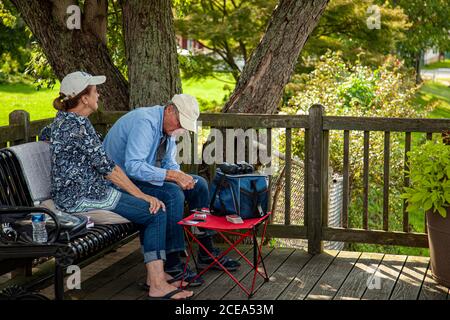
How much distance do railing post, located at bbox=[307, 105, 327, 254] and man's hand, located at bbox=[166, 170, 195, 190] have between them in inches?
44.4

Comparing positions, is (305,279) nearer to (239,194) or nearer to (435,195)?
(239,194)

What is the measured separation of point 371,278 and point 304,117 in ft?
→ 4.36

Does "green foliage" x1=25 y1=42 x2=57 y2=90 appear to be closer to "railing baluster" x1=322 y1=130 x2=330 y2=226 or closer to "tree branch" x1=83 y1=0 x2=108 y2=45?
"tree branch" x1=83 y1=0 x2=108 y2=45

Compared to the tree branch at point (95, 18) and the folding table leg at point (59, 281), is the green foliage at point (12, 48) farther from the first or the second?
the folding table leg at point (59, 281)

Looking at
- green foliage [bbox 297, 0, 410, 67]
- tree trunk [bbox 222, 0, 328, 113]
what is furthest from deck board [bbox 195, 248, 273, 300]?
green foliage [bbox 297, 0, 410, 67]

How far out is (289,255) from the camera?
592cm

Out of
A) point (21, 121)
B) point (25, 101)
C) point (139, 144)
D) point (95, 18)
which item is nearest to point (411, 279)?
point (139, 144)

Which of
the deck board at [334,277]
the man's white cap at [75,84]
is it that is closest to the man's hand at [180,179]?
the man's white cap at [75,84]

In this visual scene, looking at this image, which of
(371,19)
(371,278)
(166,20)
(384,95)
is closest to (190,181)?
(371,278)

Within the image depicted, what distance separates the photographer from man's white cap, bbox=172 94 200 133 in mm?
4973

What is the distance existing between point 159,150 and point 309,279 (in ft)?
4.45

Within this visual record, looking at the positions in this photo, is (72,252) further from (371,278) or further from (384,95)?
(384,95)

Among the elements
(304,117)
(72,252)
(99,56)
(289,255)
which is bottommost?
(289,255)

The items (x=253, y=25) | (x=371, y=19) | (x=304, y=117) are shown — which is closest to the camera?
(x=304, y=117)
